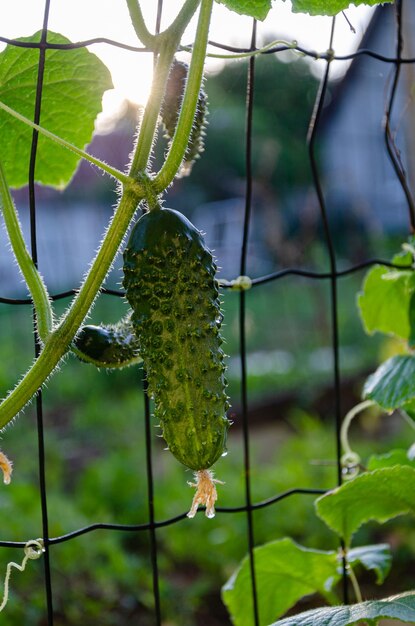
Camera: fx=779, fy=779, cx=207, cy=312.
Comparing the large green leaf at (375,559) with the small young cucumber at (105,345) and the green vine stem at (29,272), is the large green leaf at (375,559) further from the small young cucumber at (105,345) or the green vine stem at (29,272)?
the green vine stem at (29,272)

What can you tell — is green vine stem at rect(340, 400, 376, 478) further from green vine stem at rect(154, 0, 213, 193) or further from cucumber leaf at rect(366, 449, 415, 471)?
green vine stem at rect(154, 0, 213, 193)

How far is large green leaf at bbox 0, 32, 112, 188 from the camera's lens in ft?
4.01

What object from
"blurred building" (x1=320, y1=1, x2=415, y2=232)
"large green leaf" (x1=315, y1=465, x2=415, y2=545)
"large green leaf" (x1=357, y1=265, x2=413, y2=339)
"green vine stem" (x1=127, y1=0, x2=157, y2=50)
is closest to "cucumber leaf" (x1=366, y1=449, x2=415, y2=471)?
"large green leaf" (x1=315, y1=465, x2=415, y2=545)

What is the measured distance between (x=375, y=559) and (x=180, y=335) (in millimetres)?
835

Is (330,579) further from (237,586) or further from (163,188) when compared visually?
(163,188)

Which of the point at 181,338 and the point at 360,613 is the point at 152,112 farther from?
the point at 360,613

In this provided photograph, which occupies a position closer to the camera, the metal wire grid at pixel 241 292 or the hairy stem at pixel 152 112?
the hairy stem at pixel 152 112

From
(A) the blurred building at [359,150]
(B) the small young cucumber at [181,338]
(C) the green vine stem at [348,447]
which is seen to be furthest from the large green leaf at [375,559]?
(A) the blurred building at [359,150]

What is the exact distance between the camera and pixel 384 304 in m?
1.69

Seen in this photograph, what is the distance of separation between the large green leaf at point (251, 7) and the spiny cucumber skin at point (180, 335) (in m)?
0.41

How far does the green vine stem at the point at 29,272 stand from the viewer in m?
1.07

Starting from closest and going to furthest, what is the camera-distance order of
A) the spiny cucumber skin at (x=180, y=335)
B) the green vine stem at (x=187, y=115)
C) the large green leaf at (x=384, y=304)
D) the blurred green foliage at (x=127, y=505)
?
the spiny cucumber skin at (x=180, y=335)
the green vine stem at (x=187, y=115)
the large green leaf at (x=384, y=304)
the blurred green foliage at (x=127, y=505)

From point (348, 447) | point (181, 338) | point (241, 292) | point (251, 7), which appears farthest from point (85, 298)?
point (348, 447)

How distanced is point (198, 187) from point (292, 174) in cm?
251
